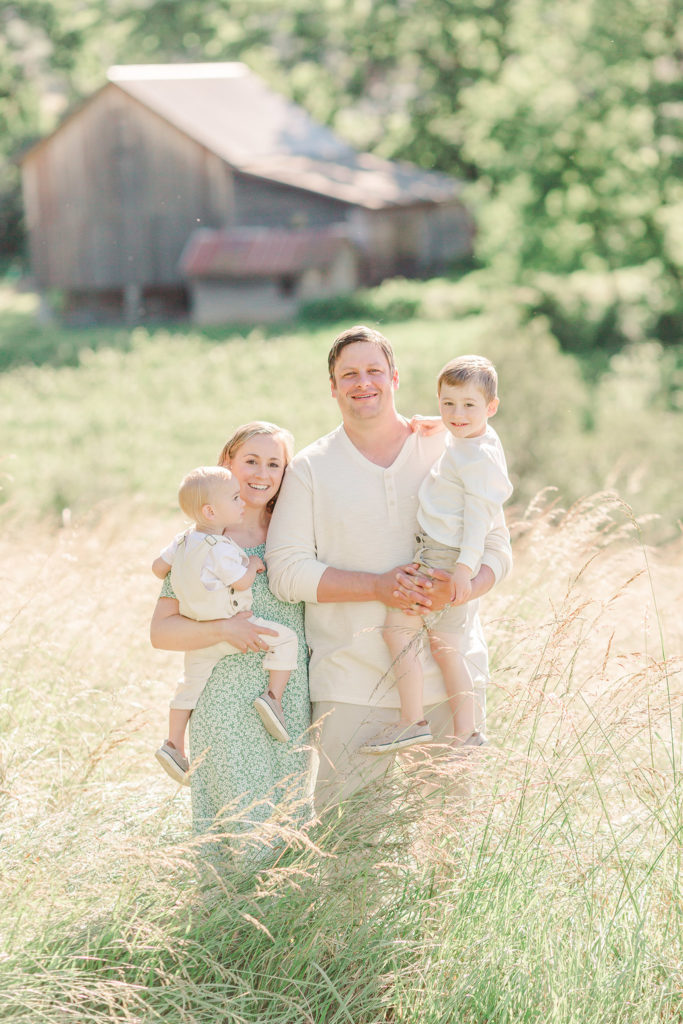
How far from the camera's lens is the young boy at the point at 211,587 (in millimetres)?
3371

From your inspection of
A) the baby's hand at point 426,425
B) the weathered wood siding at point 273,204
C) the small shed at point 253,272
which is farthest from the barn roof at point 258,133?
the baby's hand at point 426,425

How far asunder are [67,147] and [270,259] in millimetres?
7166

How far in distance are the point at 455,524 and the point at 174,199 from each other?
105ft

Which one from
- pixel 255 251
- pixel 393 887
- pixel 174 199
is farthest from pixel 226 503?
pixel 174 199

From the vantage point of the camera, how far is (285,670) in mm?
3539

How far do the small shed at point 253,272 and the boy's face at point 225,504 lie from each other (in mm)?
30318

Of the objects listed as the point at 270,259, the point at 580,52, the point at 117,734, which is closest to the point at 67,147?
the point at 270,259

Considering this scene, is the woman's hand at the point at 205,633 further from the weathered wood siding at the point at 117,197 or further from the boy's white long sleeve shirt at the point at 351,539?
the weathered wood siding at the point at 117,197

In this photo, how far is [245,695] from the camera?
3.50 metres

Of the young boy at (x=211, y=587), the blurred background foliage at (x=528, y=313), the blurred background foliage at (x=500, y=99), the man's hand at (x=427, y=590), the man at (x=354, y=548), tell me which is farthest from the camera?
the blurred background foliage at (x=500, y=99)

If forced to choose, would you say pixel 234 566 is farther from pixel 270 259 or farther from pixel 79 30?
pixel 79 30

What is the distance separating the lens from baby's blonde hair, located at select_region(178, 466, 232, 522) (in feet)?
11.1

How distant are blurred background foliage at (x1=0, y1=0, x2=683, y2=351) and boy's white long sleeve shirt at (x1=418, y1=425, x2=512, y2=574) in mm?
21098

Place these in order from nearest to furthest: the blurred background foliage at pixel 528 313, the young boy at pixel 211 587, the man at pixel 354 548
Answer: the young boy at pixel 211 587
the man at pixel 354 548
the blurred background foliage at pixel 528 313
